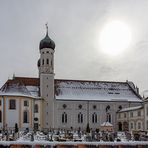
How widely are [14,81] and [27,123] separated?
7.62 m

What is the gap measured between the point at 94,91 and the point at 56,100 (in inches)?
352

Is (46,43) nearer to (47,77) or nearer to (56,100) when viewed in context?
(47,77)

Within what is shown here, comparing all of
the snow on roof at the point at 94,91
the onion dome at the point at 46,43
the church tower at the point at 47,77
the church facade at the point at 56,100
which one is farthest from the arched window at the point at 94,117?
the onion dome at the point at 46,43

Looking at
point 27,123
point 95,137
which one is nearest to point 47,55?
point 27,123

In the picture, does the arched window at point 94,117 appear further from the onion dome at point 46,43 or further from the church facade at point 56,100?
the onion dome at point 46,43

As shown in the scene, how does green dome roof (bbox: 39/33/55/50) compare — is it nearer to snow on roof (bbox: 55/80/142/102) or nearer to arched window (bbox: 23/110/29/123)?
snow on roof (bbox: 55/80/142/102)

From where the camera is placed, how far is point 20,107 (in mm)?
58906

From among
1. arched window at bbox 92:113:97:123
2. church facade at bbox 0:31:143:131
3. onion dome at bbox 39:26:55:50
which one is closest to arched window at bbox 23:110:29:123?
church facade at bbox 0:31:143:131

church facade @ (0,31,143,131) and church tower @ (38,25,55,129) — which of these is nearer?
church facade @ (0,31,143,131)

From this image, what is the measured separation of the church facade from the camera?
59.1 m

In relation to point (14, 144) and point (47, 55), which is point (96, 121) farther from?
point (14, 144)

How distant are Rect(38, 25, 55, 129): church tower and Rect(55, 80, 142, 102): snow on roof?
6.85ft

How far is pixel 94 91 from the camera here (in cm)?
7025

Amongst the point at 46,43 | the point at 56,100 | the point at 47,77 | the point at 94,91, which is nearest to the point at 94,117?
the point at 94,91
